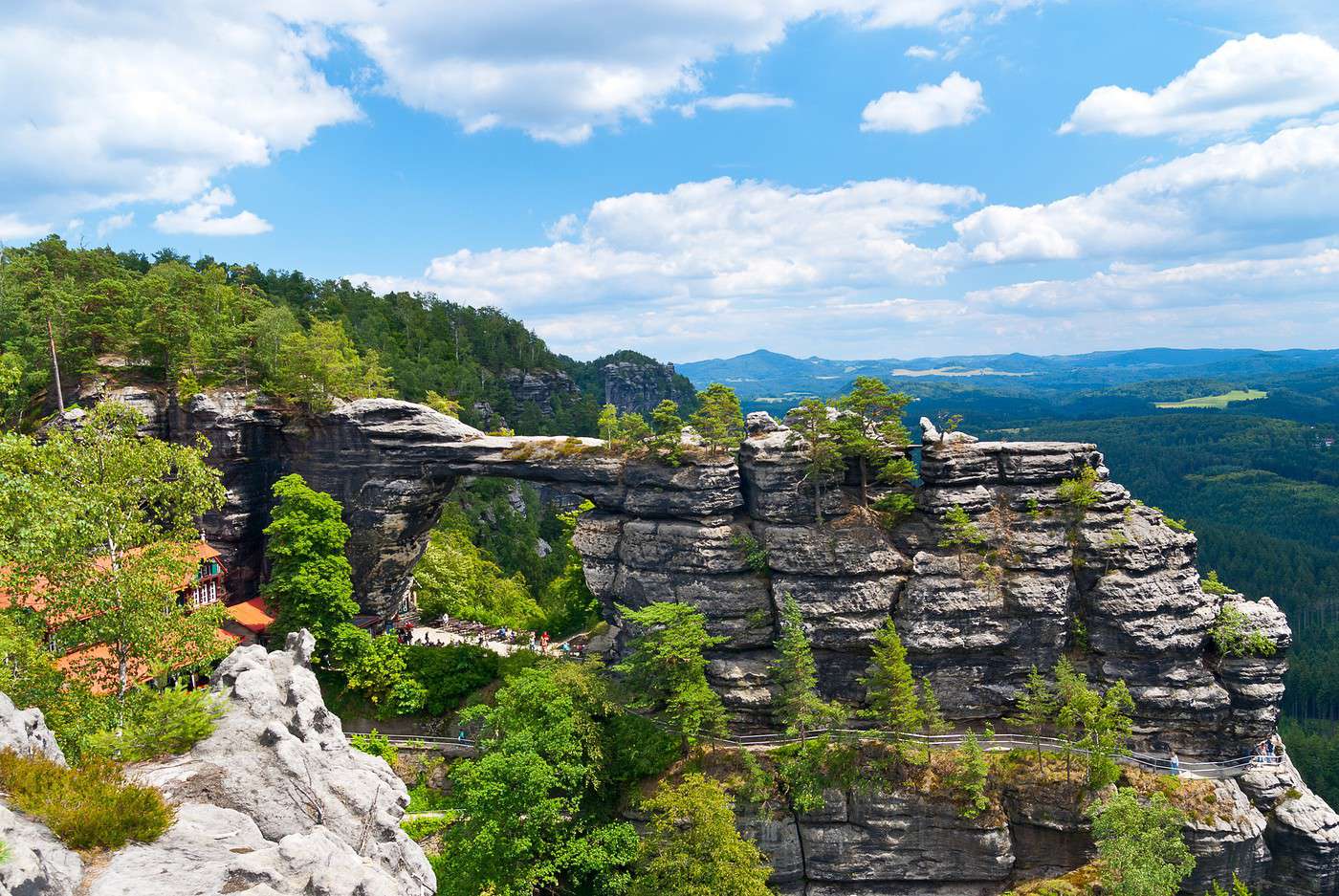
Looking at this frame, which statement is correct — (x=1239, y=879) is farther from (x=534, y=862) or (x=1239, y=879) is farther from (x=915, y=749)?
(x=534, y=862)

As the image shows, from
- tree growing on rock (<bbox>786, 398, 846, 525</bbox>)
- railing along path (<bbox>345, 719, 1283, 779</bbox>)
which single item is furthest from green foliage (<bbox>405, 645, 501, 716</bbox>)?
tree growing on rock (<bbox>786, 398, 846, 525</bbox>)

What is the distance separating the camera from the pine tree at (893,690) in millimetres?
31891

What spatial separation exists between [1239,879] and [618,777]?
26.0 m

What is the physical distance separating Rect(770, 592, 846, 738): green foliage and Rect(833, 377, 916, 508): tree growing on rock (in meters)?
7.01

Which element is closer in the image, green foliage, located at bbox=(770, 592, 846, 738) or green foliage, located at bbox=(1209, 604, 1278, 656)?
green foliage, located at bbox=(770, 592, 846, 738)

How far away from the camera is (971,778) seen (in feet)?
103

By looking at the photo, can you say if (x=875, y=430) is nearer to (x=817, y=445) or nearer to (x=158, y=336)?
(x=817, y=445)

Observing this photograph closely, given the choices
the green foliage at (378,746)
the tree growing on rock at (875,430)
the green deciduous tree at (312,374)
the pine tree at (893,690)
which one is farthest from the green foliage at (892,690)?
the green deciduous tree at (312,374)

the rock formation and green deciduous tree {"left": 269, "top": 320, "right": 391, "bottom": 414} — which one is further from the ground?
green deciduous tree {"left": 269, "top": 320, "right": 391, "bottom": 414}

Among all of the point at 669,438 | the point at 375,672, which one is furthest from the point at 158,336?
the point at 669,438

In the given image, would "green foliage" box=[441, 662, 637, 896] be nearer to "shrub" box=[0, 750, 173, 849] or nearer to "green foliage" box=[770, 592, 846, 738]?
"green foliage" box=[770, 592, 846, 738]

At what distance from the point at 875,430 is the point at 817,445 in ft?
11.2

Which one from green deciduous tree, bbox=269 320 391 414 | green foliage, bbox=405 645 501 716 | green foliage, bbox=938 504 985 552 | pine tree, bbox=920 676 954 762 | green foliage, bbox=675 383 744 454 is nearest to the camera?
pine tree, bbox=920 676 954 762

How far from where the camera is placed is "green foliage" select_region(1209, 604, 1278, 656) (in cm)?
3319
